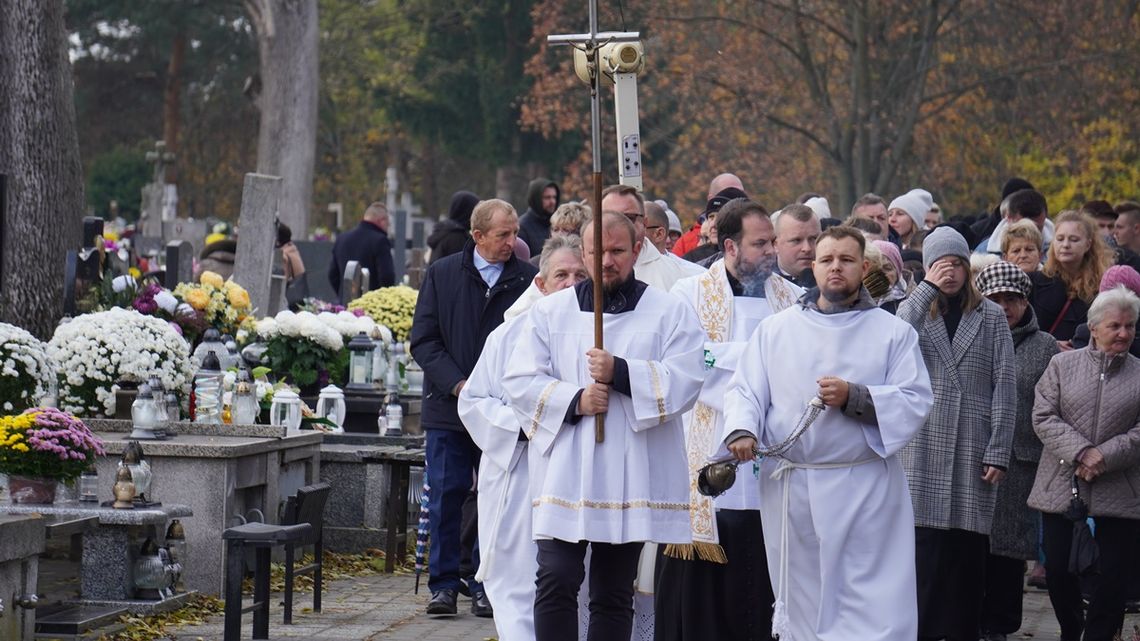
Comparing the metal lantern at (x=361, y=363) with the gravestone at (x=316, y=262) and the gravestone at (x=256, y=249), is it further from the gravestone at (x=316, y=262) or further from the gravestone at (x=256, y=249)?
the gravestone at (x=316, y=262)

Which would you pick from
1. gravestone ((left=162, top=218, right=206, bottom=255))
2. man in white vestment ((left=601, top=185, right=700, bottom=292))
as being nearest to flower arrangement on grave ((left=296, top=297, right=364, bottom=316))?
man in white vestment ((left=601, top=185, right=700, bottom=292))

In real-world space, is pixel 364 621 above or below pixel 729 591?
below

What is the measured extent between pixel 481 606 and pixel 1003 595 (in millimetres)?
2608

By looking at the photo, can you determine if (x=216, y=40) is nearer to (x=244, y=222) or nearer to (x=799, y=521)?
(x=244, y=222)

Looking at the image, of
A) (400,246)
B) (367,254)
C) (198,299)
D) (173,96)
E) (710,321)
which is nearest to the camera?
(710,321)

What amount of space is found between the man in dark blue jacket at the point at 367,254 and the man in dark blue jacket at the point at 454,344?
9.25 meters

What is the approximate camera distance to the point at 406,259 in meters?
29.2

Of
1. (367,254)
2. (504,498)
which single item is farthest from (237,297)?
(367,254)

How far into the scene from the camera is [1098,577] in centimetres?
942

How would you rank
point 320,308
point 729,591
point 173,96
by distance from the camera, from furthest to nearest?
point 173,96
point 320,308
point 729,591

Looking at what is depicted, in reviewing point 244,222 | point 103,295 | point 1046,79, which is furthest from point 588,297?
point 1046,79

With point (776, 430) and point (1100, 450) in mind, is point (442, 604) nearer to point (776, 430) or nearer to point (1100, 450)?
point (776, 430)

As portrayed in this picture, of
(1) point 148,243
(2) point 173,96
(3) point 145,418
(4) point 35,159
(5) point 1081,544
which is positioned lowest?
(5) point 1081,544

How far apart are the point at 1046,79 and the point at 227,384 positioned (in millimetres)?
23667
